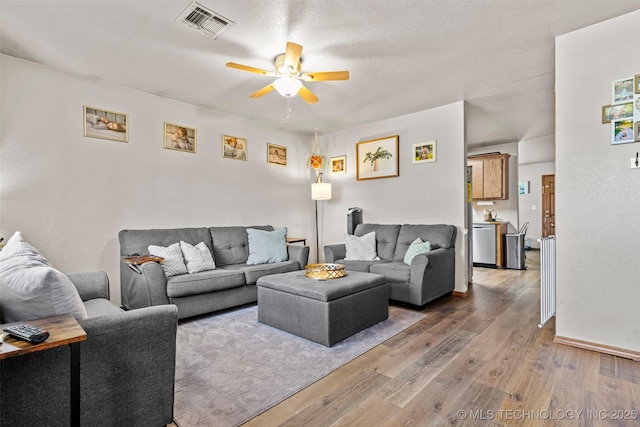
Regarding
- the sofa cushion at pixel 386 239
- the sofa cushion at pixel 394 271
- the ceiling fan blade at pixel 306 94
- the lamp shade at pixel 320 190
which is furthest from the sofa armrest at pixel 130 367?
the lamp shade at pixel 320 190

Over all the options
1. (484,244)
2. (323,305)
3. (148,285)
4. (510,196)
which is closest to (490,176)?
(510,196)

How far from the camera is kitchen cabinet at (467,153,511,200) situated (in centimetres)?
641

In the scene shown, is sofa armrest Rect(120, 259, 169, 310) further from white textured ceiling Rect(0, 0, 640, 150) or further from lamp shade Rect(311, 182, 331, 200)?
lamp shade Rect(311, 182, 331, 200)

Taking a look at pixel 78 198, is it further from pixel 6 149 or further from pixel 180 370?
pixel 180 370

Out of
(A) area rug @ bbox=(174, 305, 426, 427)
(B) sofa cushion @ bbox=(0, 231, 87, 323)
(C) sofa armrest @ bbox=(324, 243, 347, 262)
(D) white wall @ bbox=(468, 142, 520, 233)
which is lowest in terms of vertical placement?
(A) area rug @ bbox=(174, 305, 426, 427)

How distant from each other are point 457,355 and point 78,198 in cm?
395

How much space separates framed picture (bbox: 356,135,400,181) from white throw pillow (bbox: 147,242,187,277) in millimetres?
3107

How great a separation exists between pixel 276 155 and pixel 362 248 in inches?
88.1

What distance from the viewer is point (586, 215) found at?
8.21 ft

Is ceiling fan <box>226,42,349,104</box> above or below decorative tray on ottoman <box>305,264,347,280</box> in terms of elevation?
above

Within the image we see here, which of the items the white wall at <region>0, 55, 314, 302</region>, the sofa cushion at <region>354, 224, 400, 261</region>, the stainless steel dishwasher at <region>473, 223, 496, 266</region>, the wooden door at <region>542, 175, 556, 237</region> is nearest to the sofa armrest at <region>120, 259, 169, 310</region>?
the white wall at <region>0, 55, 314, 302</region>

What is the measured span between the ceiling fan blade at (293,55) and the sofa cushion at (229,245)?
241 cm

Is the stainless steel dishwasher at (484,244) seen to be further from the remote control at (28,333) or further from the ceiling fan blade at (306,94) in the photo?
the remote control at (28,333)

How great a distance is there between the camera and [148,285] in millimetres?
2932
